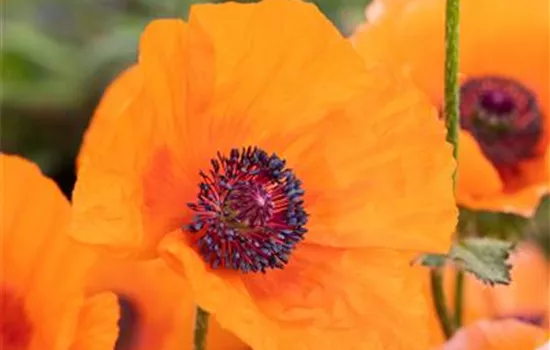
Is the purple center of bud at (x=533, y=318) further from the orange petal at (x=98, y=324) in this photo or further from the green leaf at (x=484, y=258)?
the orange petal at (x=98, y=324)

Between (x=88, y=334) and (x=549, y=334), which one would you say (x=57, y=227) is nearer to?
(x=88, y=334)

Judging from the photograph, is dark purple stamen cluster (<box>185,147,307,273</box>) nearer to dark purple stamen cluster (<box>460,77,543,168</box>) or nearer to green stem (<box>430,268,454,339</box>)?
green stem (<box>430,268,454,339</box>)

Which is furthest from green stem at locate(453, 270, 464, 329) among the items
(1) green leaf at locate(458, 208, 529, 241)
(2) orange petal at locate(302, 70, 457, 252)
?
(2) orange petal at locate(302, 70, 457, 252)

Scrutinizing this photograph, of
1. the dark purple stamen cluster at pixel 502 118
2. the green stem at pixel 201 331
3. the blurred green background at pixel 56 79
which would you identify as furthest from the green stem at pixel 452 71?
the blurred green background at pixel 56 79

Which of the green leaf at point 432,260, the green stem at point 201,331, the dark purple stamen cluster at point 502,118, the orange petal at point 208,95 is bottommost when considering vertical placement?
the green stem at point 201,331

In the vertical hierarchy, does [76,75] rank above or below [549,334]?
above

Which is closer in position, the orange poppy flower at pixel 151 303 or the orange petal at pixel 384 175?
the orange petal at pixel 384 175

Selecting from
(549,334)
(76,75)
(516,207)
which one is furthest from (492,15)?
(76,75)

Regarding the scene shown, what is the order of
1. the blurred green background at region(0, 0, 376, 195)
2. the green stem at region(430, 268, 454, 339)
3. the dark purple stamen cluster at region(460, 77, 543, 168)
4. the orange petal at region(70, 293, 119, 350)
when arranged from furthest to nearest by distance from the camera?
the blurred green background at region(0, 0, 376, 195) → the dark purple stamen cluster at region(460, 77, 543, 168) → the green stem at region(430, 268, 454, 339) → the orange petal at region(70, 293, 119, 350)
